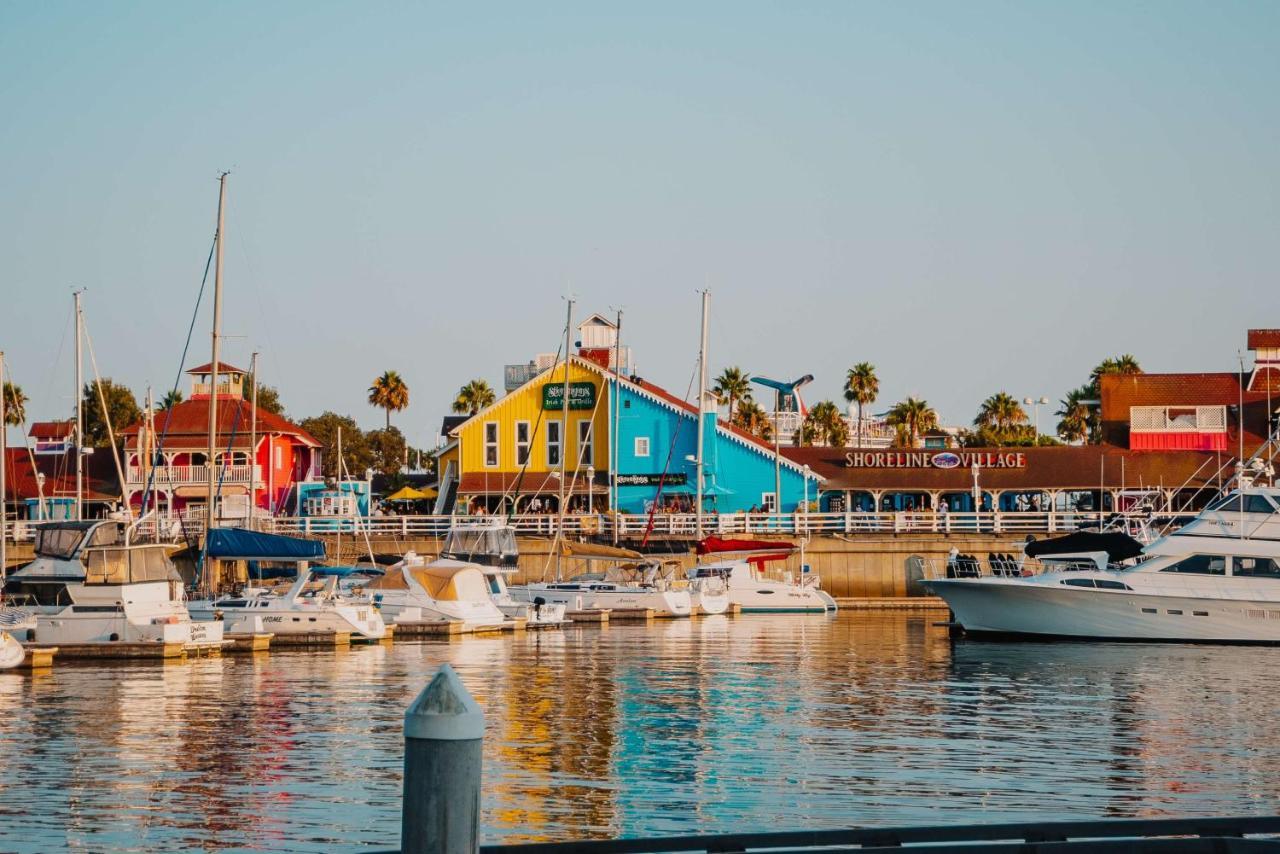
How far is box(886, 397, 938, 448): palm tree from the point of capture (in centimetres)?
9350

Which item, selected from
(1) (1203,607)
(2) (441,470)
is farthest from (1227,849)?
(2) (441,470)

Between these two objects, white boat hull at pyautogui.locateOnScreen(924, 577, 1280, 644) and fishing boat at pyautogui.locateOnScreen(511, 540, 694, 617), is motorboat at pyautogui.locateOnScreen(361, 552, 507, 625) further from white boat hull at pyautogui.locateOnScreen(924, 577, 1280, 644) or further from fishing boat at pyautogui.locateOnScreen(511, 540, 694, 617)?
white boat hull at pyautogui.locateOnScreen(924, 577, 1280, 644)

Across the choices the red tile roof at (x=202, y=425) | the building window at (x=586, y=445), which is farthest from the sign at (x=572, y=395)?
the red tile roof at (x=202, y=425)

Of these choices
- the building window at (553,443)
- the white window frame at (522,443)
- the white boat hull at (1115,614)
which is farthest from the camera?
the building window at (553,443)

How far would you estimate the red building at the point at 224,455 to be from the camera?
7144 centimetres

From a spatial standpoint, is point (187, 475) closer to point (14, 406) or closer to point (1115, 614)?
point (14, 406)

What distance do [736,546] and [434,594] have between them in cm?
1839

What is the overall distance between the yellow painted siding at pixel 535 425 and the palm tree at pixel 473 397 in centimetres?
2533

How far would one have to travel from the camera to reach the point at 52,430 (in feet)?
292

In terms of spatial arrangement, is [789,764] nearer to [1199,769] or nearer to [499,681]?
[1199,769]

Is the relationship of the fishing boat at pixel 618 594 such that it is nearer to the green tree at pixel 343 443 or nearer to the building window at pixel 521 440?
the building window at pixel 521 440

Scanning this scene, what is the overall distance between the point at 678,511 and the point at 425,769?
62.8m

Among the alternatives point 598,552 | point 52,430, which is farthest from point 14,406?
point 598,552

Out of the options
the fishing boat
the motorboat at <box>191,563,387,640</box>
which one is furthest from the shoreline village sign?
the motorboat at <box>191,563,387,640</box>
